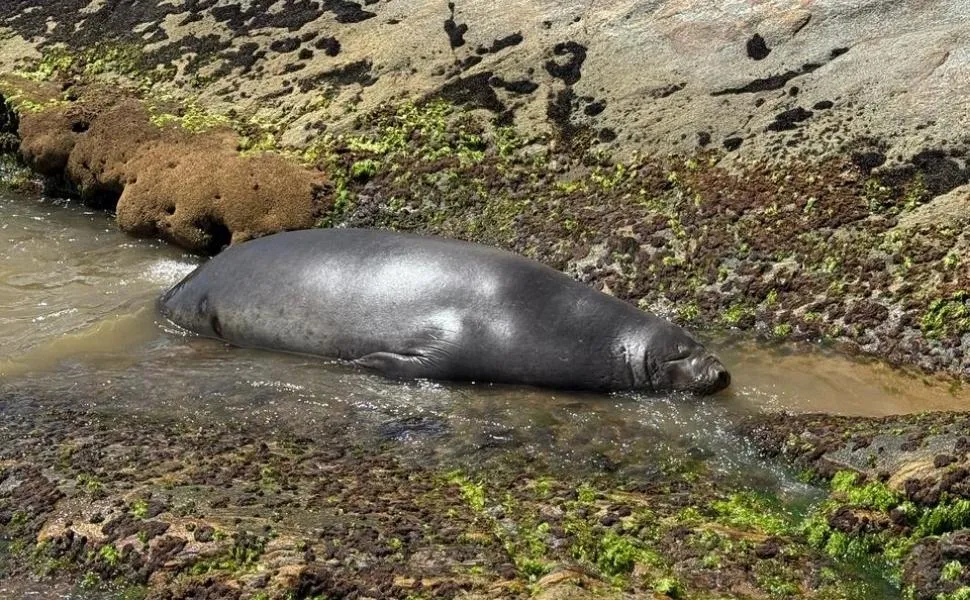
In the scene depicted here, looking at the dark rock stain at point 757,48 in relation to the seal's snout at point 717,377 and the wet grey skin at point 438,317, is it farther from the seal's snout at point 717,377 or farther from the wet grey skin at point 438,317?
the seal's snout at point 717,377

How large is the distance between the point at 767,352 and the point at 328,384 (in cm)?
284

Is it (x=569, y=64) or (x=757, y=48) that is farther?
(x=569, y=64)

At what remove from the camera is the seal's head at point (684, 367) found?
6.39 m

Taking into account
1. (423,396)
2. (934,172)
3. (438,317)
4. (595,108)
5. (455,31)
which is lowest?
(423,396)

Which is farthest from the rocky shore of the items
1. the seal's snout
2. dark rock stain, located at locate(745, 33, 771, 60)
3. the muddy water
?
the seal's snout

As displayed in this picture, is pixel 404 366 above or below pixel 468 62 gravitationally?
below

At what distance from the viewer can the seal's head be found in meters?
6.39

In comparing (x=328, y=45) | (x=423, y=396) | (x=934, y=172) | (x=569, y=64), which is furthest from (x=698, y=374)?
(x=328, y=45)

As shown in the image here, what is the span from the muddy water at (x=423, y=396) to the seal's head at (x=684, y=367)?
0.34ft

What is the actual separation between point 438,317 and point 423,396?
0.67m

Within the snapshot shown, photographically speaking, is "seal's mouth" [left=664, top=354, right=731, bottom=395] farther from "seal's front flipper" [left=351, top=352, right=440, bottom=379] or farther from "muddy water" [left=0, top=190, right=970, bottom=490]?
"seal's front flipper" [left=351, top=352, right=440, bottom=379]

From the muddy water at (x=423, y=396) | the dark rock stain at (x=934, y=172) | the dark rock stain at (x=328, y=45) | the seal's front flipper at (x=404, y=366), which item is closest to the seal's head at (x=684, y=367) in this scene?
the muddy water at (x=423, y=396)

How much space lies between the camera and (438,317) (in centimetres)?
690

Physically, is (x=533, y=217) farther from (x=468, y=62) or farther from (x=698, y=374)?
(x=698, y=374)
